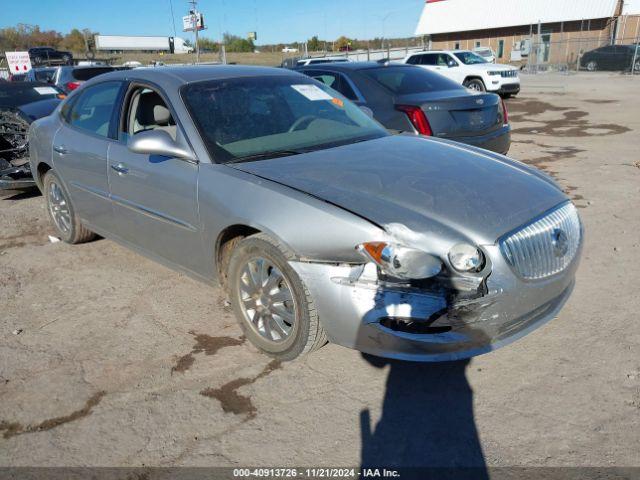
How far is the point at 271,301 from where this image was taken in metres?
3.06

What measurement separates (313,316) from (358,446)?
0.69 metres

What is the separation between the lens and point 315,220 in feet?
8.93

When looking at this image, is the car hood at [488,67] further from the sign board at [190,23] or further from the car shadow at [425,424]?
the sign board at [190,23]

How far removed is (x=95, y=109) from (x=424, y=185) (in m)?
2.97

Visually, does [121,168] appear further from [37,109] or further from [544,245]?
[37,109]

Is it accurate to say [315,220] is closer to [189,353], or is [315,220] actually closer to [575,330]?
[189,353]

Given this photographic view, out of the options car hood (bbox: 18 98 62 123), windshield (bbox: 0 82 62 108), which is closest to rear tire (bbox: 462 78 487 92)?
windshield (bbox: 0 82 62 108)

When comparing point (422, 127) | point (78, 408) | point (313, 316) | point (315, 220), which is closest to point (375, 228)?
point (315, 220)

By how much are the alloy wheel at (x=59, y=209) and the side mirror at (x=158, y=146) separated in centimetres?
207

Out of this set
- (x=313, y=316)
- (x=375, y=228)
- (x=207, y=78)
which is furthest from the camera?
(x=207, y=78)

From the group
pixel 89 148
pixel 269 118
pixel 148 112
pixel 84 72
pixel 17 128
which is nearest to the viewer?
pixel 269 118

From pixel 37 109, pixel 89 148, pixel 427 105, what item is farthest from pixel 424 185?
pixel 37 109

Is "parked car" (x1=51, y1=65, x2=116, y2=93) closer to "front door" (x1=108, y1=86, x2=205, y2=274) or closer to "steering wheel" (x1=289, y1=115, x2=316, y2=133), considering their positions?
"front door" (x1=108, y1=86, x2=205, y2=274)

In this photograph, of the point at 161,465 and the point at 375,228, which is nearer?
the point at 161,465
